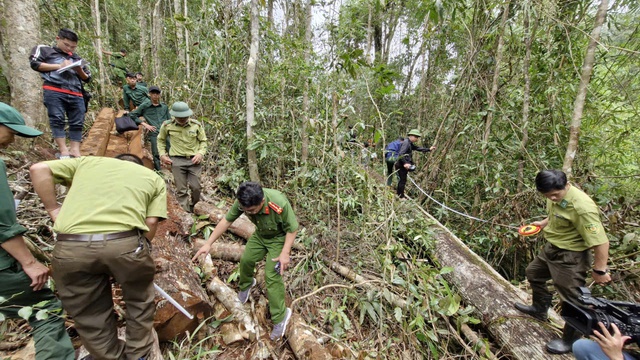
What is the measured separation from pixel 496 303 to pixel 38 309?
14.3 feet

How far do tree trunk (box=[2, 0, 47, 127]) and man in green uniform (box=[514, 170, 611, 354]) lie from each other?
21.3 ft

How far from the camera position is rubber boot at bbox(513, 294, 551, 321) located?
308cm

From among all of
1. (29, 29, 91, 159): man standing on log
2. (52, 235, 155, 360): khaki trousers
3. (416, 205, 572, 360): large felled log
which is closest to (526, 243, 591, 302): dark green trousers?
(416, 205, 572, 360): large felled log

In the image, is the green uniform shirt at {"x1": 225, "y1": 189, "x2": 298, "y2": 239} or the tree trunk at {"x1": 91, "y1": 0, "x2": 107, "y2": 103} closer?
the green uniform shirt at {"x1": 225, "y1": 189, "x2": 298, "y2": 239}

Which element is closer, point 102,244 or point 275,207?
point 102,244

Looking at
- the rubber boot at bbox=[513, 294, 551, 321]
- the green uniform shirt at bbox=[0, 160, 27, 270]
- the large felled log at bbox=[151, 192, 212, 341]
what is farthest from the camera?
the rubber boot at bbox=[513, 294, 551, 321]

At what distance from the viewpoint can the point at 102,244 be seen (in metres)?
1.85

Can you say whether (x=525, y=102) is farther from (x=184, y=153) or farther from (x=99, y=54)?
(x=99, y=54)

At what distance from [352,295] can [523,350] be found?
1782 mm

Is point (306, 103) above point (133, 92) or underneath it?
above

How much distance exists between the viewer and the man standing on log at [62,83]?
11.2 ft

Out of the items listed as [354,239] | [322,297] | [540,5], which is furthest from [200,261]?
[540,5]

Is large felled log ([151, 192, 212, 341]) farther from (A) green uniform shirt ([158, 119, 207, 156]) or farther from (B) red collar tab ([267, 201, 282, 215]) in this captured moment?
(A) green uniform shirt ([158, 119, 207, 156])

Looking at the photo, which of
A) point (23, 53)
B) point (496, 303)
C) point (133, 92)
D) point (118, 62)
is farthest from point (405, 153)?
point (118, 62)
